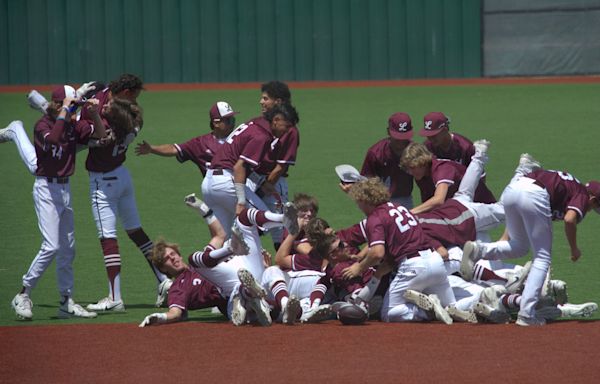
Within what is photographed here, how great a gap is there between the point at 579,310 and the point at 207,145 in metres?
4.16

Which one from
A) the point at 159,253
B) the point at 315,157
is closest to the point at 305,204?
the point at 159,253

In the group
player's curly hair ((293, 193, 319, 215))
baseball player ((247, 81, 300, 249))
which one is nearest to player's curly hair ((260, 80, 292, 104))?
baseball player ((247, 81, 300, 249))

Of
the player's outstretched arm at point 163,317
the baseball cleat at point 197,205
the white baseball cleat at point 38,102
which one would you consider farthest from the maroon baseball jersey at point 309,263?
the white baseball cleat at point 38,102

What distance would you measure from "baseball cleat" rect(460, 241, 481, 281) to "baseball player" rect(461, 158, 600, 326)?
1.12 feet

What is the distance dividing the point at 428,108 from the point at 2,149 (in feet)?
26.4

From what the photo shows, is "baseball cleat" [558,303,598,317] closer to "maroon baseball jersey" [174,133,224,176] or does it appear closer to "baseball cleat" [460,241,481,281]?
"baseball cleat" [460,241,481,281]

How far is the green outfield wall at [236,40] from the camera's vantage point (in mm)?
27625

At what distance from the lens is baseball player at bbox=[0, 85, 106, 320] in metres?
9.39

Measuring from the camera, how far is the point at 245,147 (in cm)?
1027

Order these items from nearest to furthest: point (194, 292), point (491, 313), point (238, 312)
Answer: point (491, 313) → point (238, 312) → point (194, 292)

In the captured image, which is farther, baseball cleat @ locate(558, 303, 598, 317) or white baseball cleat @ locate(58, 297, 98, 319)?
white baseball cleat @ locate(58, 297, 98, 319)

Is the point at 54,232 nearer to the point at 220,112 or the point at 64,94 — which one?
the point at 64,94

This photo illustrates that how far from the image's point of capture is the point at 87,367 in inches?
307

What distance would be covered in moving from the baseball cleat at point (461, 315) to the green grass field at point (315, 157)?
3.32 ft
